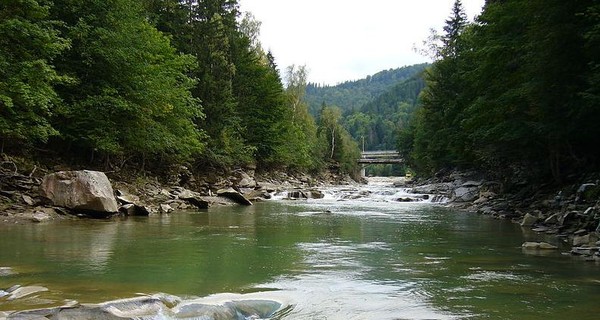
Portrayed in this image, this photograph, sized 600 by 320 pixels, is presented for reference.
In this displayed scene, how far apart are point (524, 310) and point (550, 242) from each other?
6.67 m

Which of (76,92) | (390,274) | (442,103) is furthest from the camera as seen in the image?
(442,103)

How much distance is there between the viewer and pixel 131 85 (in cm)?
2138

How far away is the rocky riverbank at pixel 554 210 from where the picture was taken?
1066 cm

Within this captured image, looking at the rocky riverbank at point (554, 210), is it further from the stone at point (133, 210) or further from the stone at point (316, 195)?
the stone at point (133, 210)

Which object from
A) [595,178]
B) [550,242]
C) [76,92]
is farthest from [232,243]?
[76,92]

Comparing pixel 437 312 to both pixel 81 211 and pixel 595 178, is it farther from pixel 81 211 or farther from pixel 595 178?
pixel 81 211

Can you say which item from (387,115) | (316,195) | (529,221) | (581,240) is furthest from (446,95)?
(387,115)

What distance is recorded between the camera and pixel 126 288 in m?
6.64

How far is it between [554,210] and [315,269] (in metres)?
10.6

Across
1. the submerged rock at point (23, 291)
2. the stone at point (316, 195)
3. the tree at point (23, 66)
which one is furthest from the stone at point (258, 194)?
the submerged rock at point (23, 291)

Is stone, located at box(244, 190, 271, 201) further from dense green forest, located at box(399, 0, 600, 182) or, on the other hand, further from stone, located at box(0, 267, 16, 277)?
stone, located at box(0, 267, 16, 277)

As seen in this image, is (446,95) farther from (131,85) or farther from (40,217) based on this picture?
(40,217)

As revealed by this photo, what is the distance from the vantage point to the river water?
6047 millimetres

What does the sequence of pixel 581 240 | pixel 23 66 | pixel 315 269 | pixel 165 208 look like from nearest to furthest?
pixel 315 269, pixel 581 240, pixel 23 66, pixel 165 208
